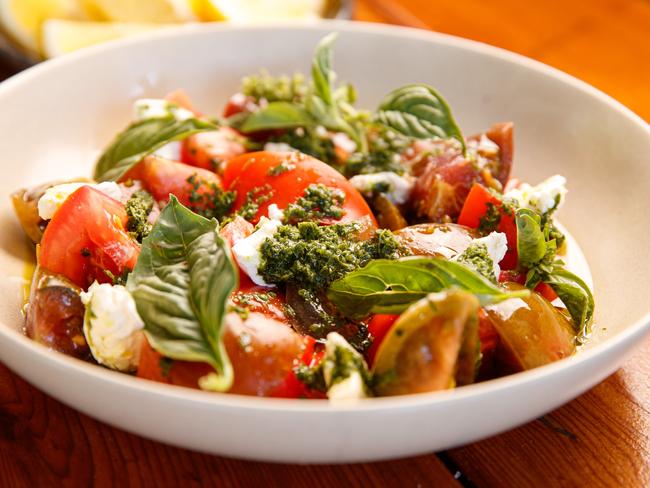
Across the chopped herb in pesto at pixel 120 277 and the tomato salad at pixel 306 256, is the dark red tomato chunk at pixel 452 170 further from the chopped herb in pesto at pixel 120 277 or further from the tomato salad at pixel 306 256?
the chopped herb in pesto at pixel 120 277

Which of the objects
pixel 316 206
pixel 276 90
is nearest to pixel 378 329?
pixel 316 206

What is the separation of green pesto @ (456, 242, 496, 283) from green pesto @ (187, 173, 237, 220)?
0.61m

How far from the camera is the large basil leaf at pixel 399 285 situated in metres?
1.27

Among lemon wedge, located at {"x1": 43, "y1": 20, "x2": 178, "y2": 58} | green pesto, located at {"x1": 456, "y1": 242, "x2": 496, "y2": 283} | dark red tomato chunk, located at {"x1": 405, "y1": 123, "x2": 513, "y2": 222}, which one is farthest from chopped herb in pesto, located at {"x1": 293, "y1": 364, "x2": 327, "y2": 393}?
lemon wedge, located at {"x1": 43, "y1": 20, "x2": 178, "y2": 58}

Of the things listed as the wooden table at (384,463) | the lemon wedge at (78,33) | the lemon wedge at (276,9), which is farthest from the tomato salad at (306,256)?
the lemon wedge at (276,9)

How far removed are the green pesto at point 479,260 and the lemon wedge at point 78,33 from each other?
1.77 meters

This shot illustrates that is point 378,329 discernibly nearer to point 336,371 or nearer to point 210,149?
point 336,371

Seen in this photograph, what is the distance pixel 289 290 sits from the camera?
4.93ft

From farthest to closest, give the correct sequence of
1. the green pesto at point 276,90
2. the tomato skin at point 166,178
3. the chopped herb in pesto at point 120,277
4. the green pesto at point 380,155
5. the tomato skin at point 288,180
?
the green pesto at point 276,90
the green pesto at point 380,155
the tomato skin at point 166,178
the tomato skin at point 288,180
the chopped herb in pesto at point 120,277

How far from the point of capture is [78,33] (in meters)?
2.76

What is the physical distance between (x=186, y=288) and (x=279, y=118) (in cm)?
92

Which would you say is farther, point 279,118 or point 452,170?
point 279,118

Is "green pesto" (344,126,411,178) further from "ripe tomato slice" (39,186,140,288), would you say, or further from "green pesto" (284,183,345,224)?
"ripe tomato slice" (39,186,140,288)

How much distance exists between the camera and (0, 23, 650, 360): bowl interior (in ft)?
5.95
